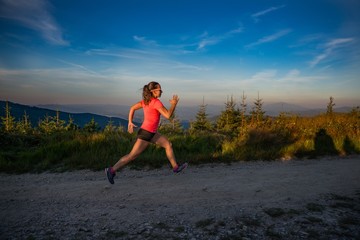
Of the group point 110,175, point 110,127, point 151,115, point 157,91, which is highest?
point 157,91

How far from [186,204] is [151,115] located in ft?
6.89

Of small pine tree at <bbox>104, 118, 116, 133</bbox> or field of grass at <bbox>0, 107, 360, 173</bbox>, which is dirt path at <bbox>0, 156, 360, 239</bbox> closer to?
field of grass at <bbox>0, 107, 360, 173</bbox>

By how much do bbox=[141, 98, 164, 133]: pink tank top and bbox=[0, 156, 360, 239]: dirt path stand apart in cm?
130

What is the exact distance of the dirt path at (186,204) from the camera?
328cm

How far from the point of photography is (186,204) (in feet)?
14.0

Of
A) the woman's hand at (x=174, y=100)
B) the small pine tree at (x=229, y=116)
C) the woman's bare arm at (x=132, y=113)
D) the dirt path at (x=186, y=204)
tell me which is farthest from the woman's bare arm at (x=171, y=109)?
the small pine tree at (x=229, y=116)

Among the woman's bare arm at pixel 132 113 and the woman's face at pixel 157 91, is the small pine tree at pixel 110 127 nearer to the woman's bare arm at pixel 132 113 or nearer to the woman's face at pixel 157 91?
the woman's bare arm at pixel 132 113

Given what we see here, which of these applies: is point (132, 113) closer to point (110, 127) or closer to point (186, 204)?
point (186, 204)

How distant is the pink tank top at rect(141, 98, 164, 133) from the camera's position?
5.38 meters

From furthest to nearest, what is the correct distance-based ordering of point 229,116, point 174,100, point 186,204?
1. point 229,116
2. point 174,100
3. point 186,204

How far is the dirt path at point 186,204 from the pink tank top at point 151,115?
1.30 meters

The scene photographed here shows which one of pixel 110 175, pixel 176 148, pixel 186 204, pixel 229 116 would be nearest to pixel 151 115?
pixel 110 175

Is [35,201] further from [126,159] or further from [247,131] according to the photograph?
[247,131]

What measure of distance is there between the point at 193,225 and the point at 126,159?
255cm
